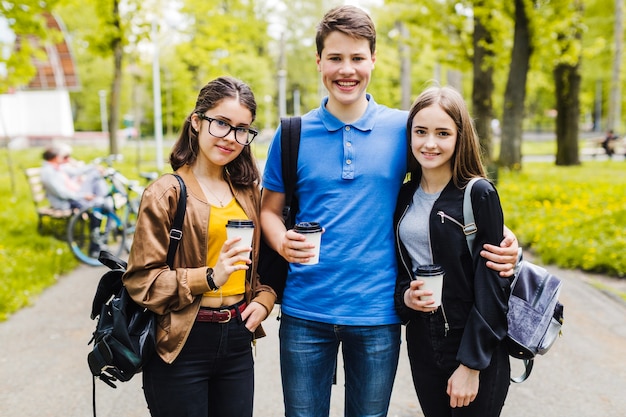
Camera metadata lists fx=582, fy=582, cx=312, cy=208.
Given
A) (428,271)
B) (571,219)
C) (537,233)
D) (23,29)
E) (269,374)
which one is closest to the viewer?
Answer: (428,271)

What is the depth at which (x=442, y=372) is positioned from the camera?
2178 millimetres

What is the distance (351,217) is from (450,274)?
16.7 inches

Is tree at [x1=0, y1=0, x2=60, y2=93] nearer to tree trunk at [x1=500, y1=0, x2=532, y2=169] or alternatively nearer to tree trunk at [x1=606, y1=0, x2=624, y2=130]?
tree trunk at [x1=500, y1=0, x2=532, y2=169]

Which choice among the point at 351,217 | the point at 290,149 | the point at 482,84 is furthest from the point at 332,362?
the point at 482,84

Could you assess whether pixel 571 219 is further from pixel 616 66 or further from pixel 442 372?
pixel 616 66

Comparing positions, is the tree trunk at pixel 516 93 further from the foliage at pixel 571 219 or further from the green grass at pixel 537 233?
the green grass at pixel 537 233

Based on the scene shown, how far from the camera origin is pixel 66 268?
7473 millimetres

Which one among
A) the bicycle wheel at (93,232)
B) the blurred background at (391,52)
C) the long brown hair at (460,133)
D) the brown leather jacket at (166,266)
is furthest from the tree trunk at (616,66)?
the brown leather jacket at (166,266)

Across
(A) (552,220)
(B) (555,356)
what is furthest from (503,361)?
(A) (552,220)

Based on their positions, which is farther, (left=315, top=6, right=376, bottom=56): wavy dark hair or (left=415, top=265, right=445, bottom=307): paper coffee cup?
(left=315, top=6, right=376, bottom=56): wavy dark hair

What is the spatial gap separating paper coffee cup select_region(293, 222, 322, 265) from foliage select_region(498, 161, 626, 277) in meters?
5.90

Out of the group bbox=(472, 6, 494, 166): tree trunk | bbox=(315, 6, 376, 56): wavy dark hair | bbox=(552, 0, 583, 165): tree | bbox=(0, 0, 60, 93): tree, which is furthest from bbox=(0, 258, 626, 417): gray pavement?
bbox=(552, 0, 583, 165): tree

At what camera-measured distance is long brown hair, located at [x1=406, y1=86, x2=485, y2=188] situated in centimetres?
217

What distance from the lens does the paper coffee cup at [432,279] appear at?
1977mm
